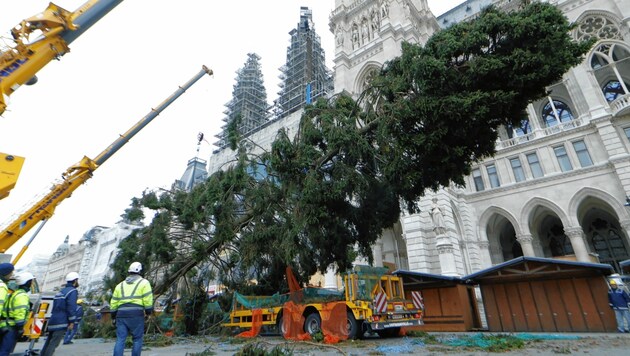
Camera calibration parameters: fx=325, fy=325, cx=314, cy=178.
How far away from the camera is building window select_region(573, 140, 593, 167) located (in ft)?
73.2

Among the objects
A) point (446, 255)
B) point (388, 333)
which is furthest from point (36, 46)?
point (446, 255)

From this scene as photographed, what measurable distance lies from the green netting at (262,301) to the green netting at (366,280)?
321cm

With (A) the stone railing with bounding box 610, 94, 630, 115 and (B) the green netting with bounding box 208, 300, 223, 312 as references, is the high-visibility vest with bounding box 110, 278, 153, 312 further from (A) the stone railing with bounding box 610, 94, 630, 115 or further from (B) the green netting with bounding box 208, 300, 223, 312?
(A) the stone railing with bounding box 610, 94, 630, 115

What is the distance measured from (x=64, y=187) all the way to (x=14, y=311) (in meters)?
9.42

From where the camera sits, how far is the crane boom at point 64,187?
1142 centimetres

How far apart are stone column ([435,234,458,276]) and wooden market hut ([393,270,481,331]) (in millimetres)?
4751

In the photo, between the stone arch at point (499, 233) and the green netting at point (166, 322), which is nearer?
→ the green netting at point (166, 322)

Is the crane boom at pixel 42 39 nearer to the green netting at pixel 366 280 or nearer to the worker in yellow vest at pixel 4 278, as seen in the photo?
the worker in yellow vest at pixel 4 278

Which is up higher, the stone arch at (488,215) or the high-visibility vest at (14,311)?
the stone arch at (488,215)

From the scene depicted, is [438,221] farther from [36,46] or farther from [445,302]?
[36,46]

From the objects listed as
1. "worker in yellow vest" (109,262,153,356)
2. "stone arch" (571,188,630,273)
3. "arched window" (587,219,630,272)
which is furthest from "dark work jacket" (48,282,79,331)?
"arched window" (587,219,630,272)

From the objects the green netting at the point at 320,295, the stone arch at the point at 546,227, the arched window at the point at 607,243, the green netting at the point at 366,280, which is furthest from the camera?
the arched window at the point at 607,243

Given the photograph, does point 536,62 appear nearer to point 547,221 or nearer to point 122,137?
point 122,137

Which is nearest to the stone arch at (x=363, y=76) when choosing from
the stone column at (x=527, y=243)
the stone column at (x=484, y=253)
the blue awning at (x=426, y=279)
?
the stone column at (x=484, y=253)
